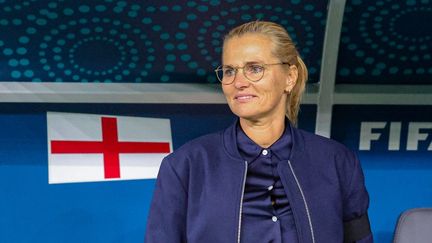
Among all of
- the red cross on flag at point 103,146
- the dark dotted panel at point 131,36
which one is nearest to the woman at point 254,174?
the dark dotted panel at point 131,36

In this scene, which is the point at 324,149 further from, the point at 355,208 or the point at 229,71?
the point at 229,71

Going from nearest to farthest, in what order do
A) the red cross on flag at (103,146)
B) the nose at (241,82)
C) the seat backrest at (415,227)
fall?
the nose at (241,82) < the seat backrest at (415,227) < the red cross on flag at (103,146)

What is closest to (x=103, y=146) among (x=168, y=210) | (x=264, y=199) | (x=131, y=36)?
(x=131, y=36)

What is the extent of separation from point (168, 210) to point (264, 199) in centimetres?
24

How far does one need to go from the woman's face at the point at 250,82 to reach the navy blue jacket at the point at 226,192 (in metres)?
0.12

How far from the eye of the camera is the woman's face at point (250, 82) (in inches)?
50.1

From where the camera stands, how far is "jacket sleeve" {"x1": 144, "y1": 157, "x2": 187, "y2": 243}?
130 cm

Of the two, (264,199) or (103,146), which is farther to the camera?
(103,146)

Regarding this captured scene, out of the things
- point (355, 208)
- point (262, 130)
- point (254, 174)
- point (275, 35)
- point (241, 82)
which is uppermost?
point (275, 35)

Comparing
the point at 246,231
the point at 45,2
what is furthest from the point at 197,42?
the point at 246,231

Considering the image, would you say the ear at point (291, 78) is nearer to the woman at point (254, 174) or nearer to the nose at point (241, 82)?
the woman at point (254, 174)

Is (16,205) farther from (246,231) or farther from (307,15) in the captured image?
(307,15)

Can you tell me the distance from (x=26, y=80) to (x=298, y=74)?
3.58ft

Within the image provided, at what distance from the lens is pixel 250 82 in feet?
4.16
